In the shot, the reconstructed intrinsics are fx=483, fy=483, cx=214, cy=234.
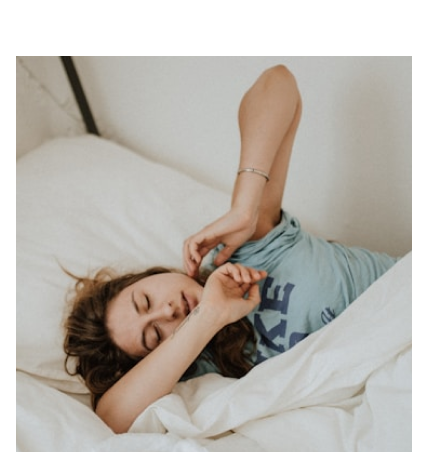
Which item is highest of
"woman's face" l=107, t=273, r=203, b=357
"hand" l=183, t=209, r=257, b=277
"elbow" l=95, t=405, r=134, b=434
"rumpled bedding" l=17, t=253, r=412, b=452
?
"hand" l=183, t=209, r=257, b=277

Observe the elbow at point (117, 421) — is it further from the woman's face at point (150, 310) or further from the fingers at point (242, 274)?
the fingers at point (242, 274)

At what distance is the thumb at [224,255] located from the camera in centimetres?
81

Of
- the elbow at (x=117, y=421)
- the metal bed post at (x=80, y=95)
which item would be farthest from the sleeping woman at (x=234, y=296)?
the metal bed post at (x=80, y=95)

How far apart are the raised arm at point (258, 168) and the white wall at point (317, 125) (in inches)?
3.6

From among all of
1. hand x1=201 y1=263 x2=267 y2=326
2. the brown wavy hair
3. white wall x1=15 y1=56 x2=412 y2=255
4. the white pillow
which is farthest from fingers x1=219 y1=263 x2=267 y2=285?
white wall x1=15 y1=56 x2=412 y2=255

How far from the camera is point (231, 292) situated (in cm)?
76

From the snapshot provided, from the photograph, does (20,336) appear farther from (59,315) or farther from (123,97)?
(123,97)

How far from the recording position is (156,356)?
0.71 meters

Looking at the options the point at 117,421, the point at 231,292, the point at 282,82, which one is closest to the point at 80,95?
the point at 282,82

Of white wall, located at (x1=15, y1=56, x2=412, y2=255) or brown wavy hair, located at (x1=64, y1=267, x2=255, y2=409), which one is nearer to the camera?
brown wavy hair, located at (x1=64, y1=267, x2=255, y2=409)

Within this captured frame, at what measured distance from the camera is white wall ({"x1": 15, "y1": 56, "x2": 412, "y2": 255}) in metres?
0.89

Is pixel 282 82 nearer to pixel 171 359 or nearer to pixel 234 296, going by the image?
pixel 234 296

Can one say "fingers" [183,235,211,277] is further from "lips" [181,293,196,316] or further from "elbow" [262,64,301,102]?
"elbow" [262,64,301,102]
